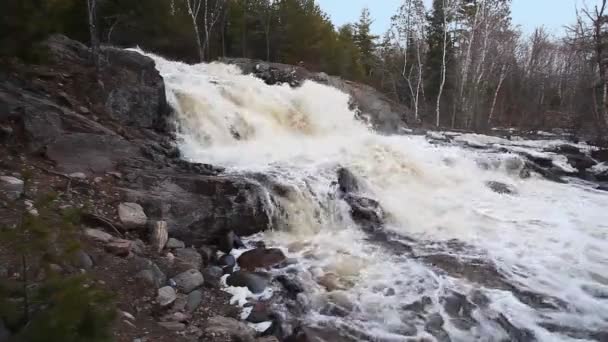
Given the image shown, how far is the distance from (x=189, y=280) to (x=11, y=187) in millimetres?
2195

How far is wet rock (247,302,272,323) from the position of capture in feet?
15.9

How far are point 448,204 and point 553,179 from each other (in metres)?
5.46

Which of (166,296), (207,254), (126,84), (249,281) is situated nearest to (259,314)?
(249,281)

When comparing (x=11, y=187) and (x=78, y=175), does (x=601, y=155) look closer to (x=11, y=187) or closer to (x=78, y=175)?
(x=78, y=175)

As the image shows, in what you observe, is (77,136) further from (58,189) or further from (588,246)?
(588,246)

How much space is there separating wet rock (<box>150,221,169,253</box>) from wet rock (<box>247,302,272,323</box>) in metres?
1.47

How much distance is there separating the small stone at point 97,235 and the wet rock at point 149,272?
0.42 meters

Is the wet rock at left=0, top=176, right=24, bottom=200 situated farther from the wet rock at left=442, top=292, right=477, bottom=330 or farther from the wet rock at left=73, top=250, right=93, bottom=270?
the wet rock at left=442, top=292, right=477, bottom=330

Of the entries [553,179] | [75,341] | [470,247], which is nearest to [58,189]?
[75,341]

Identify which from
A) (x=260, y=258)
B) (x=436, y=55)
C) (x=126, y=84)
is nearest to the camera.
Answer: (x=260, y=258)

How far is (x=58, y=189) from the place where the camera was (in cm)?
553

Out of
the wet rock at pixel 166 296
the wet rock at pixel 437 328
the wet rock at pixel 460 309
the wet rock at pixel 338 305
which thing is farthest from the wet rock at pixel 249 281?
the wet rock at pixel 460 309

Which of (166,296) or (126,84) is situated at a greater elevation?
(126,84)

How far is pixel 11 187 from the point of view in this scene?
4.90m
